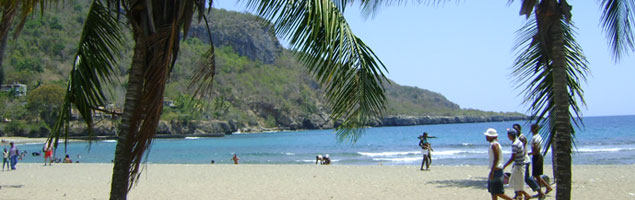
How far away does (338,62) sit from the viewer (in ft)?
13.1

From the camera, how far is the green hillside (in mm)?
72188

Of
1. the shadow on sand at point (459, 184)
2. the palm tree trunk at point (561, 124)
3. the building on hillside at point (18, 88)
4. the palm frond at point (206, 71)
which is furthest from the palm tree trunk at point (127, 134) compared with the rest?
the building on hillside at point (18, 88)

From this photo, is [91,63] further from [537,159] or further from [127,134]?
[537,159]

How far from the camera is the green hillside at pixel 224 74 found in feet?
237

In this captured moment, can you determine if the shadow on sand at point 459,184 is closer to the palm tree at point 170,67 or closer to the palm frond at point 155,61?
the palm tree at point 170,67

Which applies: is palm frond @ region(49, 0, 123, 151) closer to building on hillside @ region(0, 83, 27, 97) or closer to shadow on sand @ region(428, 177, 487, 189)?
shadow on sand @ region(428, 177, 487, 189)

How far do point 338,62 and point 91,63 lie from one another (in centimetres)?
218

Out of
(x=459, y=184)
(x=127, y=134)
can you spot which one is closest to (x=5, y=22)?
(x=127, y=134)

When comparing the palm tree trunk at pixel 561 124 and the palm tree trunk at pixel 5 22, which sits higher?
the palm tree trunk at pixel 5 22

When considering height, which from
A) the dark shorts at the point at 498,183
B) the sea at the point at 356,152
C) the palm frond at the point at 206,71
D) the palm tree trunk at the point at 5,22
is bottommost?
the sea at the point at 356,152

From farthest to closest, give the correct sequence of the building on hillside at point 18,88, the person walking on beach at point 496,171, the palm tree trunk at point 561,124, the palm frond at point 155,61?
the building on hillside at point 18,88 → the person walking on beach at point 496,171 → the palm tree trunk at point 561,124 → the palm frond at point 155,61

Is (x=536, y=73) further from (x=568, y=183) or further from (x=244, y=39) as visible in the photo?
(x=244, y=39)

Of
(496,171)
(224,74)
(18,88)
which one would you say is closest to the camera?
(496,171)

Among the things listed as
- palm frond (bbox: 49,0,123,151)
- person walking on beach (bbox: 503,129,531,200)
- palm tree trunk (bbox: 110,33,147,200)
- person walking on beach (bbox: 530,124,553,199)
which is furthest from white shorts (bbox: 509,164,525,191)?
palm frond (bbox: 49,0,123,151)
